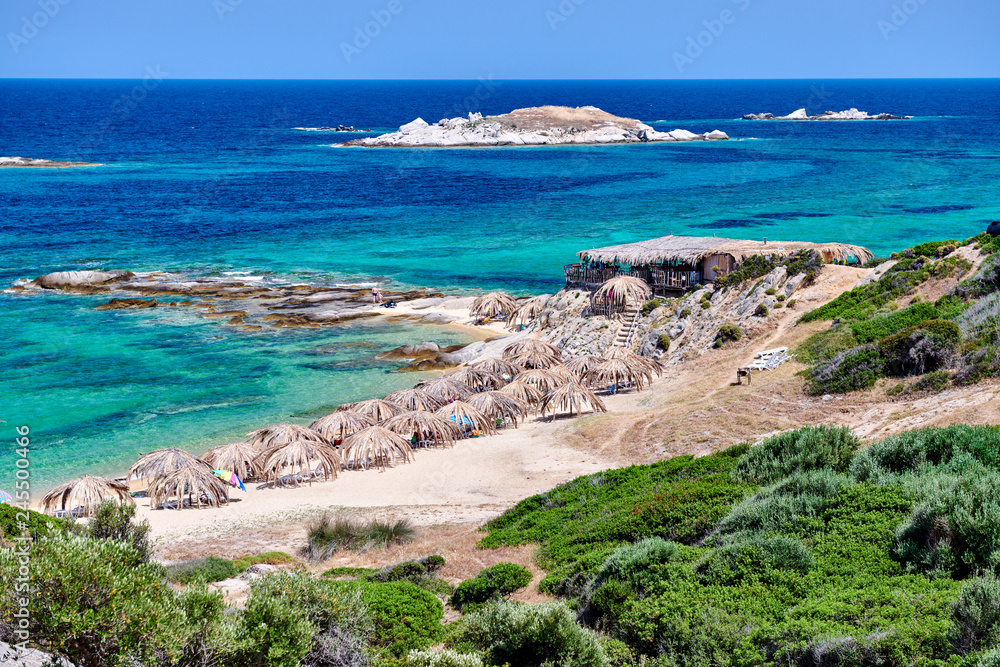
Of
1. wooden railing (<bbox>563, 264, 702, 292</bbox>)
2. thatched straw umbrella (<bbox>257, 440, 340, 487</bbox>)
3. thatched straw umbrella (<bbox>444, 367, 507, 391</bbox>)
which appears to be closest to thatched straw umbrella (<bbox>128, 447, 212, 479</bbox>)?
thatched straw umbrella (<bbox>257, 440, 340, 487</bbox>)

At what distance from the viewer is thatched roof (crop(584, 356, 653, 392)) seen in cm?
2656

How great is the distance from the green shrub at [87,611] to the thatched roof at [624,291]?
26.7m

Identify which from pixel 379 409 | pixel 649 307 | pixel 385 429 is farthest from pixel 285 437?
pixel 649 307

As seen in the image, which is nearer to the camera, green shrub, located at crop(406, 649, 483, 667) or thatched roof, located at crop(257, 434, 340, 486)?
green shrub, located at crop(406, 649, 483, 667)

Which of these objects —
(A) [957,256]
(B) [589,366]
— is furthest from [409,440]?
(A) [957,256]

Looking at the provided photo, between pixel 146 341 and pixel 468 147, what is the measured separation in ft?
278

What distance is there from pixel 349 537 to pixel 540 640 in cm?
724

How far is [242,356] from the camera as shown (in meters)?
33.4

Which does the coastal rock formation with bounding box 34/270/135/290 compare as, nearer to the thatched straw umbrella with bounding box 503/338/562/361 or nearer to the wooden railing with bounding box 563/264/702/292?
the wooden railing with bounding box 563/264/702/292

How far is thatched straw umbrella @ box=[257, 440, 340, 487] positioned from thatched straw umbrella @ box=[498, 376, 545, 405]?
6.42 meters

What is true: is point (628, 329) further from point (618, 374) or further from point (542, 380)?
point (542, 380)

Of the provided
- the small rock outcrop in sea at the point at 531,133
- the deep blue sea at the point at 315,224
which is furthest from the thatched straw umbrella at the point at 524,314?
the small rock outcrop in sea at the point at 531,133

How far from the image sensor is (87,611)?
7.25 metres

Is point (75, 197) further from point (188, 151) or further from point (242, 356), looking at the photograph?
point (242, 356)
